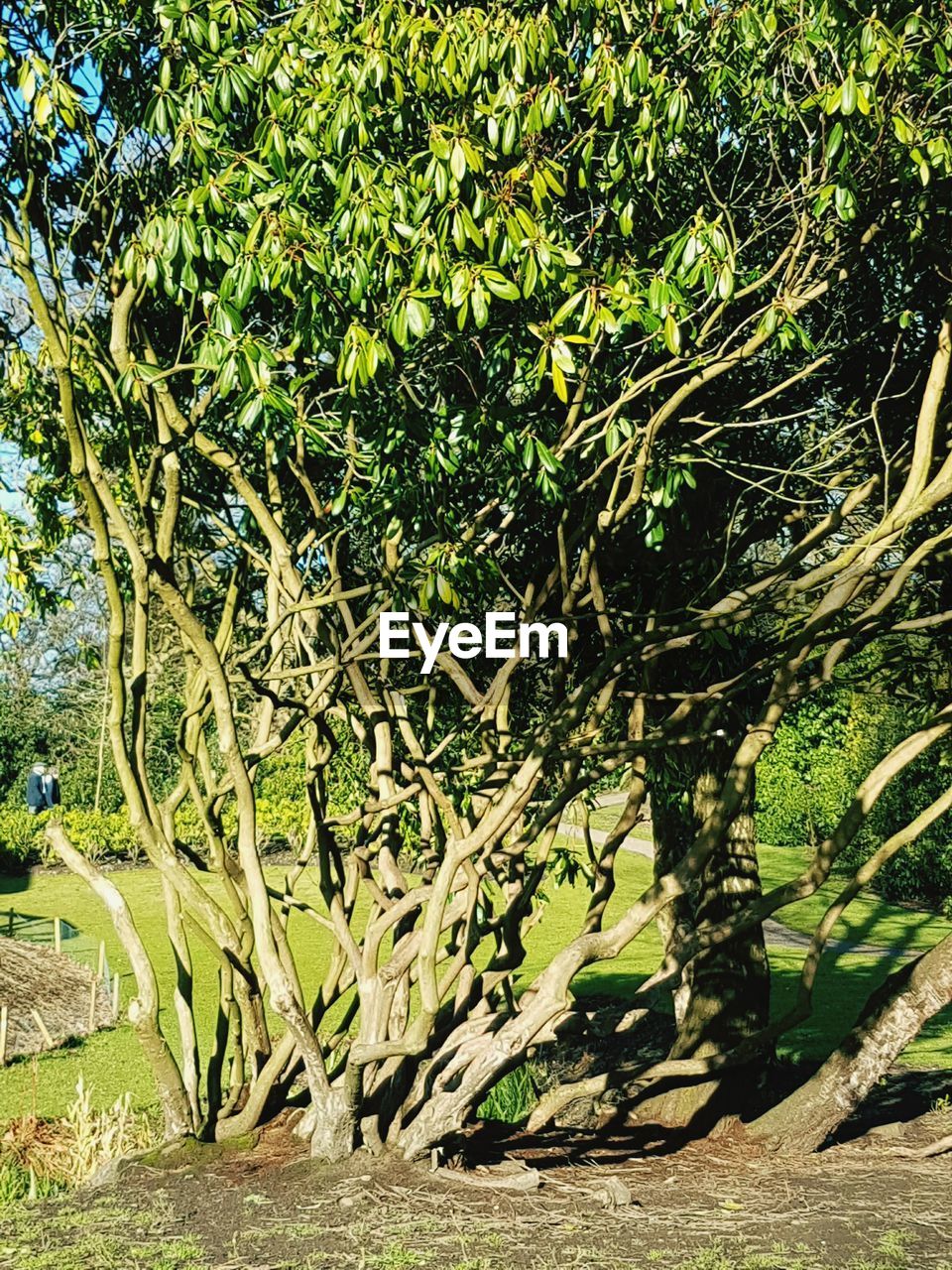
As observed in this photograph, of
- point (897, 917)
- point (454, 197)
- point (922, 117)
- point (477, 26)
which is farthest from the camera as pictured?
point (897, 917)

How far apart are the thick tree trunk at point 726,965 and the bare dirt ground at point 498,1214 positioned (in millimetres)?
1527

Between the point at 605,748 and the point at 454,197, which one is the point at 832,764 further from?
the point at 454,197

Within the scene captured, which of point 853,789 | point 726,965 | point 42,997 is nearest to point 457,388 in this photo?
point 726,965

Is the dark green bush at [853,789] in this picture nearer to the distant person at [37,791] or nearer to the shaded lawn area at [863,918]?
the shaded lawn area at [863,918]

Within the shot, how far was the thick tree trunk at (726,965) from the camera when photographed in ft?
27.0

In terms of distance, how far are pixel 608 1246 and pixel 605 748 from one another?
2.09m

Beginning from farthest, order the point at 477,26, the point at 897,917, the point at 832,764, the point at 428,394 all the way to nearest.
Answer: the point at 832,764 < the point at 897,917 < the point at 428,394 < the point at 477,26

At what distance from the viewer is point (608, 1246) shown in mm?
5156

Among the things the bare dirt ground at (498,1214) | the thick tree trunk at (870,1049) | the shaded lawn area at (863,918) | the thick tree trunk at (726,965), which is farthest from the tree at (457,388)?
the shaded lawn area at (863,918)

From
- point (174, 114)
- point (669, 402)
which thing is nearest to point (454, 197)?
point (174, 114)

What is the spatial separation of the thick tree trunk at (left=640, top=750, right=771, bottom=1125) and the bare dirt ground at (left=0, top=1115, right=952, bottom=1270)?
1.53 meters

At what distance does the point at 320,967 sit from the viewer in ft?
50.2

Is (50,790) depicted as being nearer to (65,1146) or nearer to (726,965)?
(65,1146)

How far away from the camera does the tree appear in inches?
189
